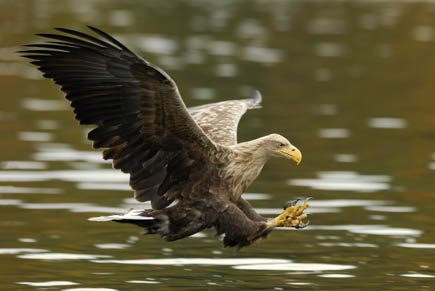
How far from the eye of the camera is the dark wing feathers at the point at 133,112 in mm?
9234

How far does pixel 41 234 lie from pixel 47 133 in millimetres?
6483

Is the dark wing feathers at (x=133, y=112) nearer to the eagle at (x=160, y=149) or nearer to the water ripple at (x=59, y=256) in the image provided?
the eagle at (x=160, y=149)

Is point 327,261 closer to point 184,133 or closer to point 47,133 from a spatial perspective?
point 184,133

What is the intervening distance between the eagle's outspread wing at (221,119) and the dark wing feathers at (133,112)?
3.05 ft

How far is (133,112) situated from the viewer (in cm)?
952

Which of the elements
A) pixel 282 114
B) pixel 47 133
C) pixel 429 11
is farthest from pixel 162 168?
pixel 429 11

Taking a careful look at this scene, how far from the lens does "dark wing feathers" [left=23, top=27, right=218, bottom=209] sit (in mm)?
9234

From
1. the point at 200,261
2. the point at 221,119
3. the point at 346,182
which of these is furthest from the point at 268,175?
the point at 200,261

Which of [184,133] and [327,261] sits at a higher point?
[184,133]

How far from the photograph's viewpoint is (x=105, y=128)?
31.7ft

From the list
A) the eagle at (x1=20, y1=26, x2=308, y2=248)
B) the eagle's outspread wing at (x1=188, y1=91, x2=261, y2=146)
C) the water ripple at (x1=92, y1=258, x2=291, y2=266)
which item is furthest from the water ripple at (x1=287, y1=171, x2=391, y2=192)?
the eagle at (x1=20, y1=26, x2=308, y2=248)

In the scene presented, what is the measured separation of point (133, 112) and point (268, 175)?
6523mm

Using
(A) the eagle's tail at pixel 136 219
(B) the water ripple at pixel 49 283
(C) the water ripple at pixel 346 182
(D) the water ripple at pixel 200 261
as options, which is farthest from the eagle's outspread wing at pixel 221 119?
(C) the water ripple at pixel 346 182

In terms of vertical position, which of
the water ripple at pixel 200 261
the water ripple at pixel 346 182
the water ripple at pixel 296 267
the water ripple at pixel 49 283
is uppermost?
the water ripple at pixel 346 182
